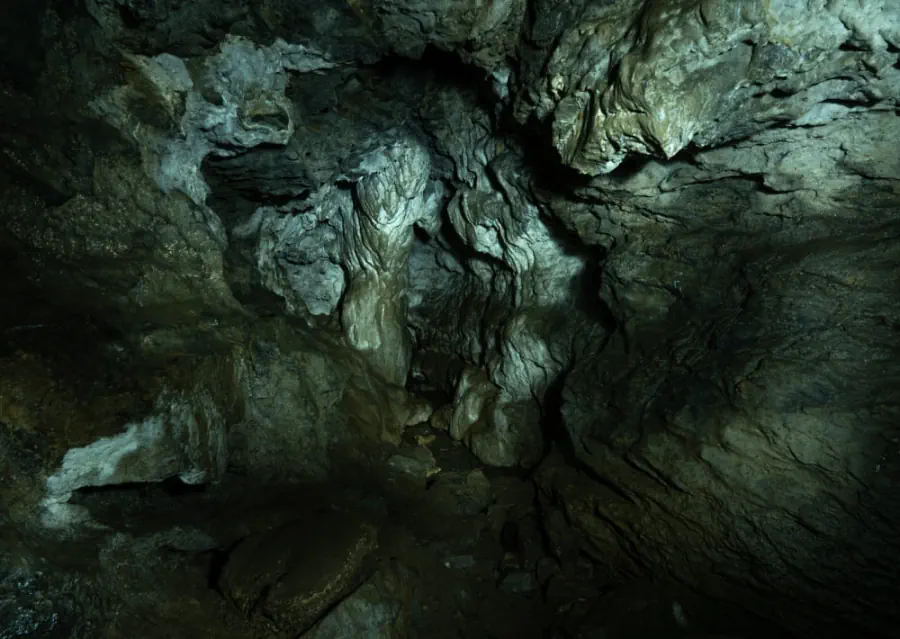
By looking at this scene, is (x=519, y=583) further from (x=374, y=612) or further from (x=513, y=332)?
(x=513, y=332)

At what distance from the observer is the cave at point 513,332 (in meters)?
2.65

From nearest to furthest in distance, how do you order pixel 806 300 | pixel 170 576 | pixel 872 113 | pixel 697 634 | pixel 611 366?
1. pixel 872 113
2. pixel 806 300
3. pixel 697 634
4. pixel 170 576
5. pixel 611 366

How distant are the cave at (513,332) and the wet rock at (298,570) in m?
0.02

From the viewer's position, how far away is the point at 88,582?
9.55 feet

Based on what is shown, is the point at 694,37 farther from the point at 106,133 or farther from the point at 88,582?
the point at 88,582

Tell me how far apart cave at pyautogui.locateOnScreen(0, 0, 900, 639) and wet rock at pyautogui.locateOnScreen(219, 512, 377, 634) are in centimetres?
2

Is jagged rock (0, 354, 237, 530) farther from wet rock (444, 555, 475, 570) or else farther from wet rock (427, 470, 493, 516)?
wet rock (427, 470, 493, 516)

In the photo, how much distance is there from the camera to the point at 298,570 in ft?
11.2

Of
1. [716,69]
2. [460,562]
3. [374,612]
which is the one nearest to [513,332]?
[460,562]

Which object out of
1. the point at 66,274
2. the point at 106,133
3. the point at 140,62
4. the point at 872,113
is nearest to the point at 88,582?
the point at 66,274

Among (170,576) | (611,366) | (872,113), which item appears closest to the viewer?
(872,113)

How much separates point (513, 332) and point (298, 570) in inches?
113

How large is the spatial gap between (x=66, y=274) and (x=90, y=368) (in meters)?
0.74

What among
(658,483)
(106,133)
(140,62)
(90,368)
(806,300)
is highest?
(806,300)
